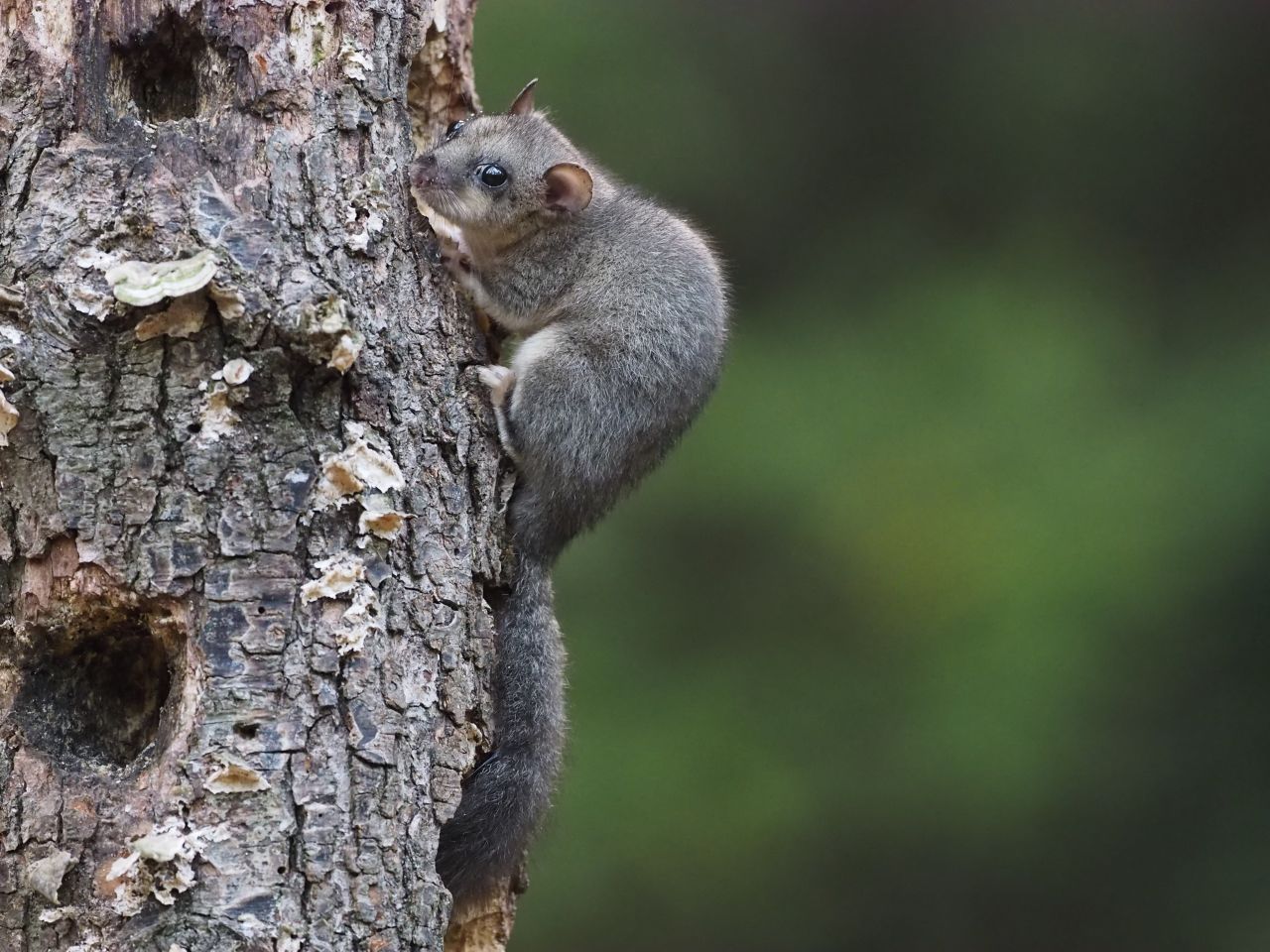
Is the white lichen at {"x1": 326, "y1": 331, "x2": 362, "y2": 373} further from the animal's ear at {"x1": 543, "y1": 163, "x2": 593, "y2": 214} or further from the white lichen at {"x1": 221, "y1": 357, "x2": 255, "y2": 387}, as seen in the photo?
the animal's ear at {"x1": 543, "y1": 163, "x2": 593, "y2": 214}

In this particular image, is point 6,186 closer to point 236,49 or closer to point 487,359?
point 236,49

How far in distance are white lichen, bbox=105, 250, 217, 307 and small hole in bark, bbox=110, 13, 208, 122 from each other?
0.41 metres

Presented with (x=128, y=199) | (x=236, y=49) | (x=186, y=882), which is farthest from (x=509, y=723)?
(x=236, y=49)

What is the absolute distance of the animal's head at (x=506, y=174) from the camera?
126 inches

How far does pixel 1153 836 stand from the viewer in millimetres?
5461

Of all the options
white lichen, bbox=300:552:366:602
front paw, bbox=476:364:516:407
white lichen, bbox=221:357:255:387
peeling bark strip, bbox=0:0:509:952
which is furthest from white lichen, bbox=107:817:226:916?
front paw, bbox=476:364:516:407

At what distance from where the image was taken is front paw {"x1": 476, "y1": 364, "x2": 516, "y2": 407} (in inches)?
110

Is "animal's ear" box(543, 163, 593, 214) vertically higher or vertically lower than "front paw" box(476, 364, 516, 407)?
higher

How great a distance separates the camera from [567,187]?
133 inches

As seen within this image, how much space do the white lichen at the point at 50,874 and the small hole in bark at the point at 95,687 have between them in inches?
6.8

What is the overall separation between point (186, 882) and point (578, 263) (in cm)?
162

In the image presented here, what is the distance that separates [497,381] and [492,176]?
685mm

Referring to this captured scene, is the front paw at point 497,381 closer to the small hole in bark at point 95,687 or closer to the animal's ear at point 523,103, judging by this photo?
the small hole in bark at point 95,687

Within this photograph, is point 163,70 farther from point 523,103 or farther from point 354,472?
point 523,103
